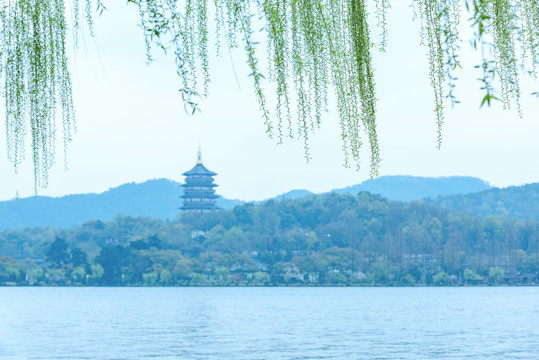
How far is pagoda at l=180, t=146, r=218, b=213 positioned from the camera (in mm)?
161875

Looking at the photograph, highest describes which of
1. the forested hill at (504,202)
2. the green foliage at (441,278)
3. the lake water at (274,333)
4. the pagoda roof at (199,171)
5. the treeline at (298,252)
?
the pagoda roof at (199,171)

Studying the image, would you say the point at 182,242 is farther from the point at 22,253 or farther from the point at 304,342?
the point at 304,342

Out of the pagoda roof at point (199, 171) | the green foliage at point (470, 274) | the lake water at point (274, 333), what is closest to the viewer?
the lake water at point (274, 333)

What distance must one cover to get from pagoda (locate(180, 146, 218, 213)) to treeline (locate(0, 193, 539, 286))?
43.9ft

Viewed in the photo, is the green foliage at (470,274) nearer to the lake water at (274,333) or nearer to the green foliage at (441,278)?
the green foliage at (441,278)

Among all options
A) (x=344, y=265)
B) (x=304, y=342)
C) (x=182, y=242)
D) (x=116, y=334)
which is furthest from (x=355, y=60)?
(x=182, y=242)

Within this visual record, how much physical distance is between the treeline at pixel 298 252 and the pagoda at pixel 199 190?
13368 millimetres

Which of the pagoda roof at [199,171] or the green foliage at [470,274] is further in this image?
the pagoda roof at [199,171]

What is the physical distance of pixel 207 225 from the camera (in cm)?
14925

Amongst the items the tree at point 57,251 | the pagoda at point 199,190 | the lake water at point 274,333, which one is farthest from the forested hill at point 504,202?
the tree at point 57,251

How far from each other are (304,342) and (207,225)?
321 feet

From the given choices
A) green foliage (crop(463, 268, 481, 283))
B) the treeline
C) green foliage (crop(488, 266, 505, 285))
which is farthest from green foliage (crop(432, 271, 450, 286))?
green foliage (crop(488, 266, 505, 285))

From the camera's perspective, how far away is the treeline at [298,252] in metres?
131

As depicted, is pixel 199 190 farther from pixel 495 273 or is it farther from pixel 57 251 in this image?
pixel 495 273
